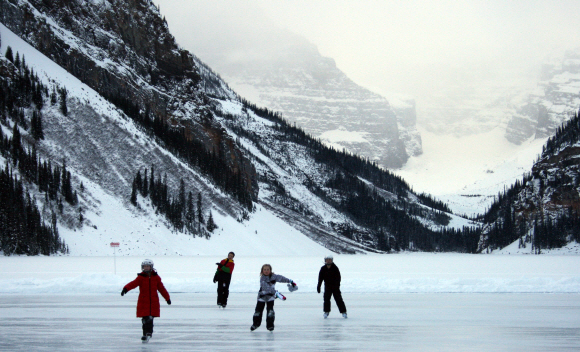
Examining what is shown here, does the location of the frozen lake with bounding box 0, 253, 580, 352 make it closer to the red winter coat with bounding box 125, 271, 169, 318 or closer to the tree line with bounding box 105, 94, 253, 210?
the red winter coat with bounding box 125, 271, 169, 318

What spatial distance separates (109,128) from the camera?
409ft

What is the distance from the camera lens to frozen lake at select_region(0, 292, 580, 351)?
54.5 ft

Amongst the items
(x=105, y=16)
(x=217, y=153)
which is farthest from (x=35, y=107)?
(x=217, y=153)

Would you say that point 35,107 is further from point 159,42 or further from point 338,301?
point 338,301

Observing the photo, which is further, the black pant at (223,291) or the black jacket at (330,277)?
the black pant at (223,291)

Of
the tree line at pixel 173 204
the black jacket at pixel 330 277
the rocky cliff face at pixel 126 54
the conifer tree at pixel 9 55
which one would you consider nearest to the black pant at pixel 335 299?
the black jacket at pixel 330 277

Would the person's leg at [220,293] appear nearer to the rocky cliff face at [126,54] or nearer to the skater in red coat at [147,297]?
the skater in red coat at [147,297]

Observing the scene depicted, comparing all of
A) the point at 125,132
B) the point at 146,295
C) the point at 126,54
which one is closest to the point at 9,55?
the point at 125,132

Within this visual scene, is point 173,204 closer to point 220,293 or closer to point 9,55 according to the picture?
point 9,55

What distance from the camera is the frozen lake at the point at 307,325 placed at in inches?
654

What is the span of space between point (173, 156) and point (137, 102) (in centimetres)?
1974

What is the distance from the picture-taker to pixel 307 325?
20.7 m

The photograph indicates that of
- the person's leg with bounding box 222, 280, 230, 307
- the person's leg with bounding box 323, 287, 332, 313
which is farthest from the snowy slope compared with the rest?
the person's leg with bounding box 323, 287, 332, 313

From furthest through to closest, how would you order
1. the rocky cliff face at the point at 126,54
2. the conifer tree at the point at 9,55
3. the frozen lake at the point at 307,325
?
the rocky cliff face at the point at 126,54 < the conifer tree at the point at 9,55 < the frozen lake at the point at 307,325
